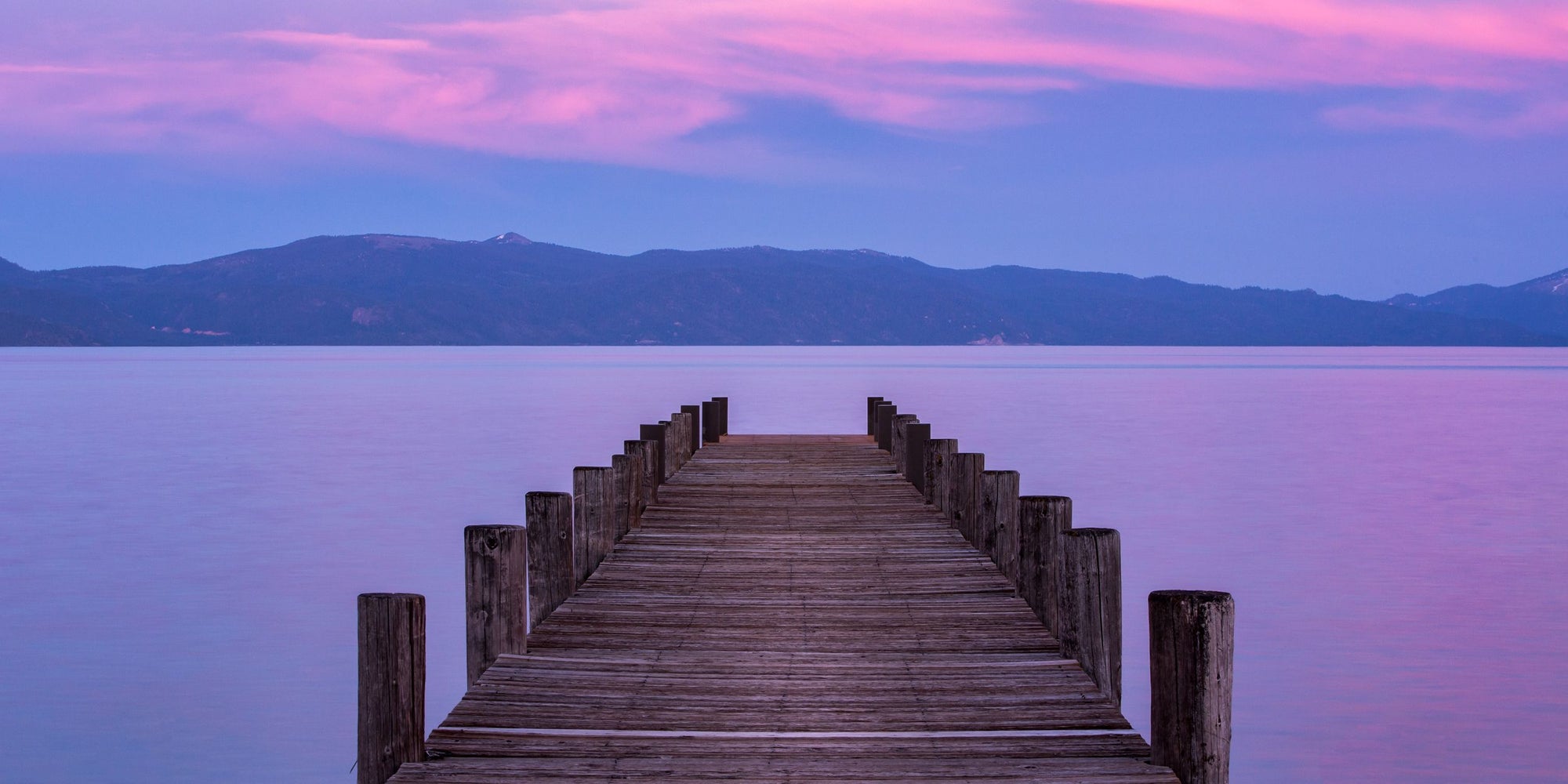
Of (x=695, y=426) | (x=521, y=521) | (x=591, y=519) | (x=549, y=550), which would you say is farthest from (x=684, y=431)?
(x=549, y=550)

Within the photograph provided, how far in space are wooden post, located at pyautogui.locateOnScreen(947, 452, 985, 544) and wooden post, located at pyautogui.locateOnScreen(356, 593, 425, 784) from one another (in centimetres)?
575

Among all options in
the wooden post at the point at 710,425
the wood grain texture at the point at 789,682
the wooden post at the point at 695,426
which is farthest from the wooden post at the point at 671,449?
the wooden post at the point at 710,425

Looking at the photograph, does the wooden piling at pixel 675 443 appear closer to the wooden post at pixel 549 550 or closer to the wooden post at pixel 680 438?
the wooden post at pixel 680 438

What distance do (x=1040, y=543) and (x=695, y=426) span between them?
430 inches

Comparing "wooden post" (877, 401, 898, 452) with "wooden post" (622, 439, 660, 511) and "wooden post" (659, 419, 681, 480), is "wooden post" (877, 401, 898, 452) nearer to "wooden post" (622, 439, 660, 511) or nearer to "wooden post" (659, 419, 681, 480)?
"wooden post" (659, 419, 681, 480)

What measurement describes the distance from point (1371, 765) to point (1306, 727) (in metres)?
0.97

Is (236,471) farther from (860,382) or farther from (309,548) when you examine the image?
(860,382)

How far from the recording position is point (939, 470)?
42.7 ft

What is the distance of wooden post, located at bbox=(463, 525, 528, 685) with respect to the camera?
7.24 meters

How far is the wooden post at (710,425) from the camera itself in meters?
20.8

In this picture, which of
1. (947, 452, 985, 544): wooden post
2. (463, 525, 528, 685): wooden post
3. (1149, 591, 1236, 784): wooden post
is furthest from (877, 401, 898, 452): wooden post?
(1149, 591, 1236, 784): wooden post

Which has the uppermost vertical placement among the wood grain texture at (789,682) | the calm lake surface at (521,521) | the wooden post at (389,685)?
the wooden post at (389,685)

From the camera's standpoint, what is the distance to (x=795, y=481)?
50.7 ft

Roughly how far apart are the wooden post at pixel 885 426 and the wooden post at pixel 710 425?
8.23 feet
